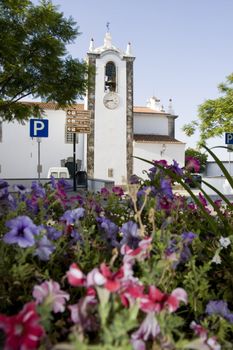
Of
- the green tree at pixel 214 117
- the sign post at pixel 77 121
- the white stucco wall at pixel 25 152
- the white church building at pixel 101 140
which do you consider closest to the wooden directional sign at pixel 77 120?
the sign post at pixel 77 121

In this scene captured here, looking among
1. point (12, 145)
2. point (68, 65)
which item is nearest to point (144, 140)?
point (12, 145)

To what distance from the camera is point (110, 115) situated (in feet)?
129

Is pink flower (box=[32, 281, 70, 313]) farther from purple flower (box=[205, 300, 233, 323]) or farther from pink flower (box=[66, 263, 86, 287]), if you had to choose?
purple flower (box=[205, 300, 233, 323])

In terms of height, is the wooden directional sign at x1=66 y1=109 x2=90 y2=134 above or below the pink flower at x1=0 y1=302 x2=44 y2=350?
above

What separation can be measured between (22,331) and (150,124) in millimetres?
45429

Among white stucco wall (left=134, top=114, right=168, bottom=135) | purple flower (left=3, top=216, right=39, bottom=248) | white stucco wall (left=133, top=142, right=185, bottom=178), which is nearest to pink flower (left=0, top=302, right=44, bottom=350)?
purple flower (left=3, top=216, right=39, bottom=248)

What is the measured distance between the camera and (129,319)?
0.93 m

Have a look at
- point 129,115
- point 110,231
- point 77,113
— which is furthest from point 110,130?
point 110,231

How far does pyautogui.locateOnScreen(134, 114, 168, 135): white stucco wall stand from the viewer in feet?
148

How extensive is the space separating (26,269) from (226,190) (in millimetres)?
20169

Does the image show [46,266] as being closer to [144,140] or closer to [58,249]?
[58,249]

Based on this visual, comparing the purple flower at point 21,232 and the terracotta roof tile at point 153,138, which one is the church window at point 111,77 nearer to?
the terracotta roof tile at point 153,138

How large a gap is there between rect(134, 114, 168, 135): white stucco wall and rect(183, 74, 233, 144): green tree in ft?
62.7

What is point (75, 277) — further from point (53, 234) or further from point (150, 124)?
point (150, 124)
